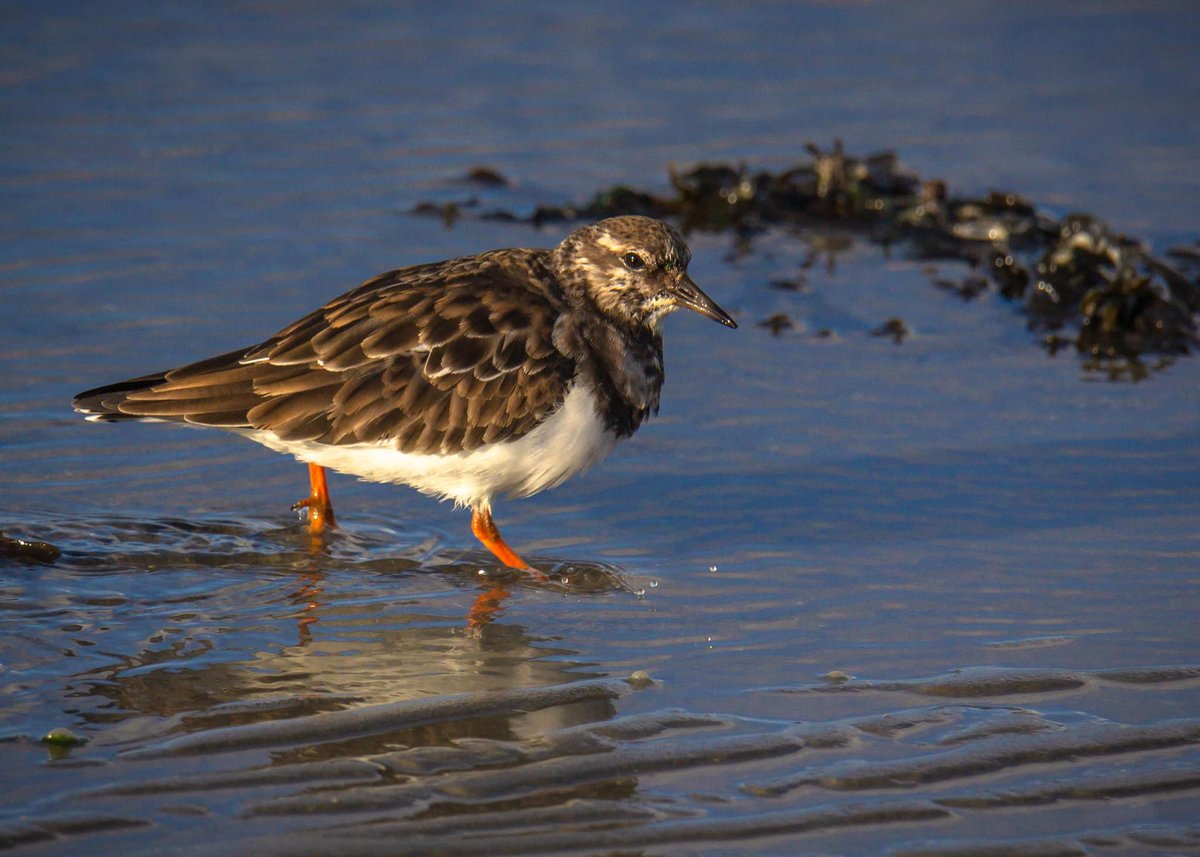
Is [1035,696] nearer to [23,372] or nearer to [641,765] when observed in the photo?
[641,765]

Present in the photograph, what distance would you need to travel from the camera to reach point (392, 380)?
6266 mm

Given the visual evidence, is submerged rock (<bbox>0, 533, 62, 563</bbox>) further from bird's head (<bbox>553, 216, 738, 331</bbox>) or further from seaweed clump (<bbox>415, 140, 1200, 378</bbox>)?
seaweed clump (<bbox>415, 140, 1200, 378</bbox>)

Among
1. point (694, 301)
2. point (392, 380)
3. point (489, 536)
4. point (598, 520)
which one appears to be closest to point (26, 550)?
point (392, 380)

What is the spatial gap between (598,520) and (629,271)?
109 centimetres

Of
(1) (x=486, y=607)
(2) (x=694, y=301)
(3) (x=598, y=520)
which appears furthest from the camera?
(3) (x=598, y=520)

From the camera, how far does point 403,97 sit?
39.6 ft

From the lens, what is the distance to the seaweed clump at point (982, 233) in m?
8.90

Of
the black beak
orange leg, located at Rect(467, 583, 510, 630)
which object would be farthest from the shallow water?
the black beak

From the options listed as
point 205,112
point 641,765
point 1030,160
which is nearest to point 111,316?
point 205,112

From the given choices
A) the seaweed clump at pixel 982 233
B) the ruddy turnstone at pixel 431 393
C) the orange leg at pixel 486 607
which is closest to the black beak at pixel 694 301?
the ruddy turnstone at pixel 431 393

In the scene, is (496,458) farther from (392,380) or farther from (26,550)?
(26,550)

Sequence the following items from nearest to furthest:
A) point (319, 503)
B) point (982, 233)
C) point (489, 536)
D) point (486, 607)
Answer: point (486, 607) < point (489, 536) < point (319, 503) < point (982, 233)

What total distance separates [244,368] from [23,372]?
213 cm

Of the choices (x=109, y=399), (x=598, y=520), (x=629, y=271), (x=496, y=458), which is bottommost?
(x=598, y=520)
